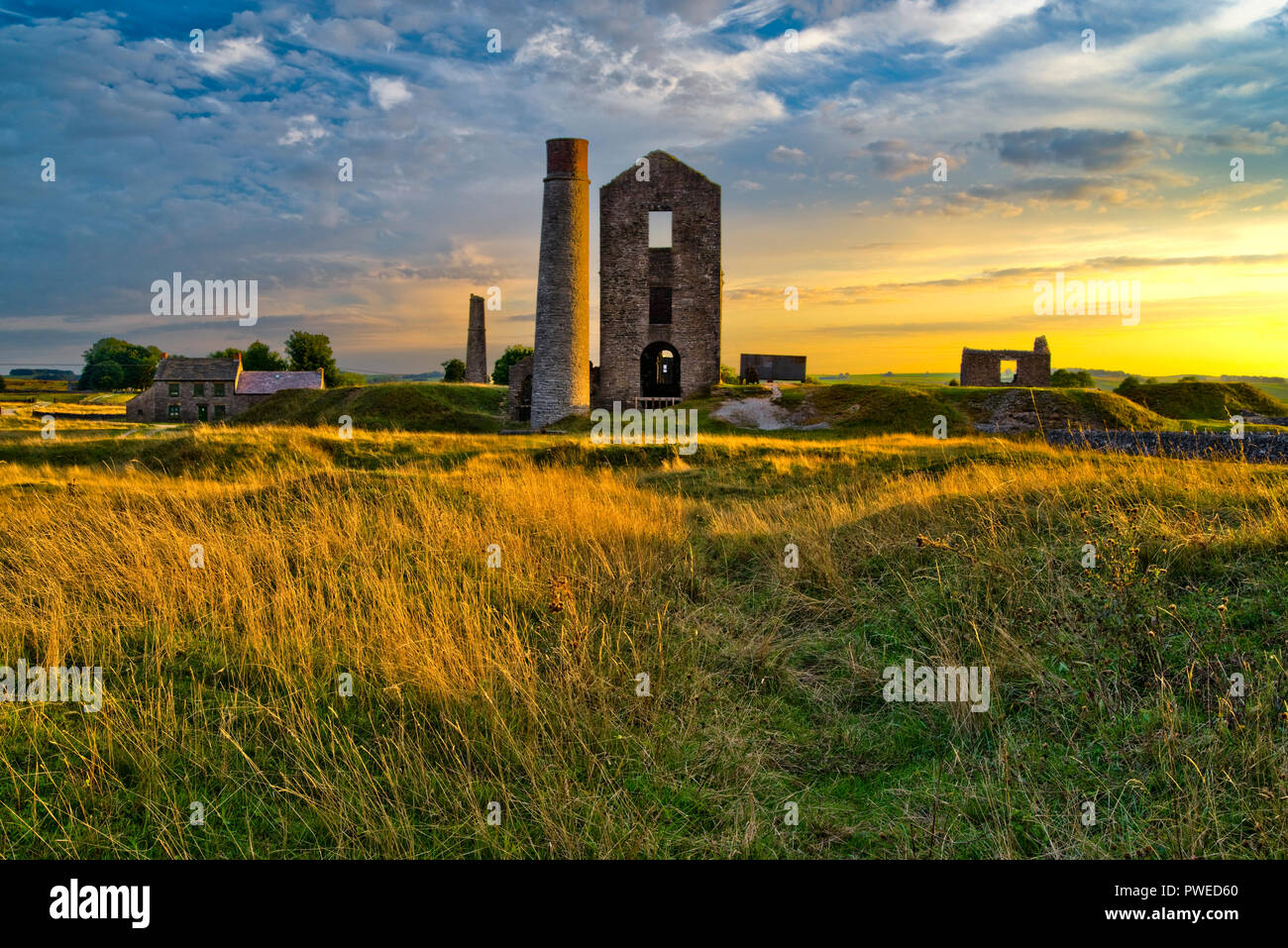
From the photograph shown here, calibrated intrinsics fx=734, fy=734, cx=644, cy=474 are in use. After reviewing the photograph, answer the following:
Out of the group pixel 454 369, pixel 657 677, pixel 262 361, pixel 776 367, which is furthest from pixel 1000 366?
pixel 262 361

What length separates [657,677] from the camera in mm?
4859

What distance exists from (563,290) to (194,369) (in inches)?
1789

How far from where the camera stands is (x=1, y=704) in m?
4.39

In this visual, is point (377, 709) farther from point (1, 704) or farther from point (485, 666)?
point (1, 704)

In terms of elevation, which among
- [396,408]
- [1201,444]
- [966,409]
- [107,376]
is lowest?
[1201,444]

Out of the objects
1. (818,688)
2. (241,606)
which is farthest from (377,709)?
(818,688)

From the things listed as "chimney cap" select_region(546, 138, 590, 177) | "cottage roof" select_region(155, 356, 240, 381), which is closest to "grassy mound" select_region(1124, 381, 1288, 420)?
"chimney cap" select_region(546, 138, 590, 177)

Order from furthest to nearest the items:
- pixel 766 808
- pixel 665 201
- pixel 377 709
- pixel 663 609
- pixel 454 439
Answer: pixel 665 201, pixel 454 439, pixel 663 609, pixel 377 709, pixel 766 808

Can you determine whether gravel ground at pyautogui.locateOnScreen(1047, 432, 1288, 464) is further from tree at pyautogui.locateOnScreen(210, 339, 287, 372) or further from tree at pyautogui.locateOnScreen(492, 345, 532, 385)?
tree at pyautogui.locateOnScreen(210, 339, 287, 372)

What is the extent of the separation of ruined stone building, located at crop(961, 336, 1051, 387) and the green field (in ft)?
106

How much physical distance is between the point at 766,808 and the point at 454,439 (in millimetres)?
17921

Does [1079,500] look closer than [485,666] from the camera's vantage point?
Answer: No

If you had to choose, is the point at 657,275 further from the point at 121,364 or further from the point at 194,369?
the point at 121,364

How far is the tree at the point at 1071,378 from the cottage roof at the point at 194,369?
197 feet
